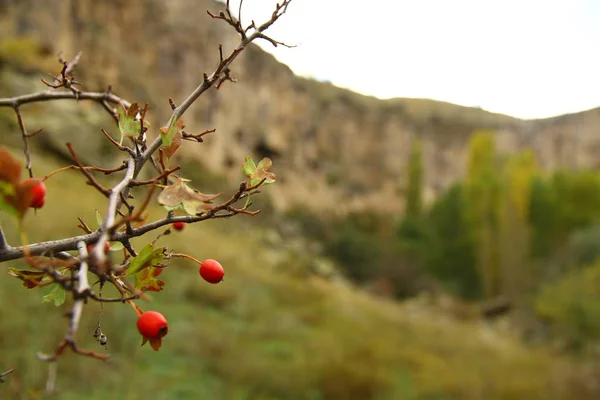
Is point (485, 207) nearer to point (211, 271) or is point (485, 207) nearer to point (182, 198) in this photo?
point (211, 271)

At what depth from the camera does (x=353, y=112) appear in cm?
3903

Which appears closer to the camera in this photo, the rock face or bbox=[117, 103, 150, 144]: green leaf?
bbox=[117, 103, 150, 144]: green leaf

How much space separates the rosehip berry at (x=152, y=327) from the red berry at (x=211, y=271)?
93mm

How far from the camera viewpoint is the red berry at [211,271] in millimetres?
575

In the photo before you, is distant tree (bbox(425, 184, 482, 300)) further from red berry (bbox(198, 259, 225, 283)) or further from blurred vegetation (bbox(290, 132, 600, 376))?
red berry (bbox(198, 259, 225, 283))

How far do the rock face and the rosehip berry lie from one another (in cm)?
848

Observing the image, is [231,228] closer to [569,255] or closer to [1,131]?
[1,131]

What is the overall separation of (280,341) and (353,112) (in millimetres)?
35070

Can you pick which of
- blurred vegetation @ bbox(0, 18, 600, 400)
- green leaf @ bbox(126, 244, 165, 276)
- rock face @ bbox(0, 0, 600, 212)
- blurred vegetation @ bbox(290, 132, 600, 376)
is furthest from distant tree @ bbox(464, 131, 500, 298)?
green leaf @ bbox(126, 244, 165, 276)

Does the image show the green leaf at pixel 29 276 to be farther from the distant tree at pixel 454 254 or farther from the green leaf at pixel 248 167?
the distant tree at pixel 454 254

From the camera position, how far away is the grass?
10.8 ft

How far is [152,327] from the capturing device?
48cm

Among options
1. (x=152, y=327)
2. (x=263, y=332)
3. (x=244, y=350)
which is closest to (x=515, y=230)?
(x=263, y=332)

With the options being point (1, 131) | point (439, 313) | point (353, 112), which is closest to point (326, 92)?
point (353, 112)
